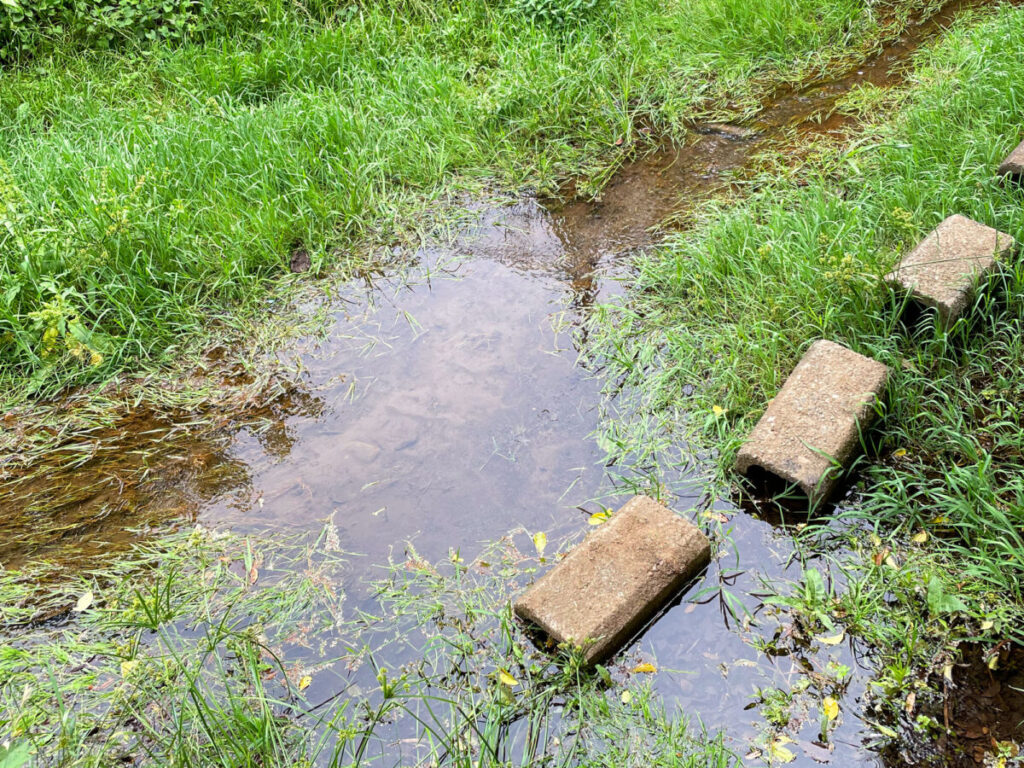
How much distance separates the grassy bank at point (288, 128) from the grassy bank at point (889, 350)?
1121 mm

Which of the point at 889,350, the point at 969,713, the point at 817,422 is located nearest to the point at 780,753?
the point at 969,713

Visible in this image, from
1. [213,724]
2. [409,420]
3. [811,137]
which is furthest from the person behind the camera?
[811,137]

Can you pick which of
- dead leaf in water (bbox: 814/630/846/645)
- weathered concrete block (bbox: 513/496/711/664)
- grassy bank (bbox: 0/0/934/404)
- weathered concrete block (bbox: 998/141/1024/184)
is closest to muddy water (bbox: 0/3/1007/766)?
dead leaf in water (bbox: 814/630/846/645)

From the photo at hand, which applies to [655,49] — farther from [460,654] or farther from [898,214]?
[460,654]

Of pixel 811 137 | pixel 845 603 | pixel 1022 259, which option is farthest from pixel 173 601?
pixel 811 137

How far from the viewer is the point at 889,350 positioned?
3123 mm

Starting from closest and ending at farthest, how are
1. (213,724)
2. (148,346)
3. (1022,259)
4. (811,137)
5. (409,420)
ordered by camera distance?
(213,724) → (1022,259) → (409,420) → (148,346) → (811,137)

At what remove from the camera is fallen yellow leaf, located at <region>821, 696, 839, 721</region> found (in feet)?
7.47

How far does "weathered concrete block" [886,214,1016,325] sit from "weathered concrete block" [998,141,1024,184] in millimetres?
498

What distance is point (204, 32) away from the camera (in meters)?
5.81

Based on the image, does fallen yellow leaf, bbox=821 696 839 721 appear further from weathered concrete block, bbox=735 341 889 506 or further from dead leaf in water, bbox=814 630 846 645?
weathered concrete block, bbox=735 341 889 506

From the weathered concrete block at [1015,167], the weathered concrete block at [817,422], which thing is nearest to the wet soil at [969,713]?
the weathered concrete block at [817,422]

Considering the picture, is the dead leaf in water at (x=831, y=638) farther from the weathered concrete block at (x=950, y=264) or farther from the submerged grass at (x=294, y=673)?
the weathered concrete block at (x=950, y=264)

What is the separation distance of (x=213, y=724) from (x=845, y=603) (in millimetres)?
1990
